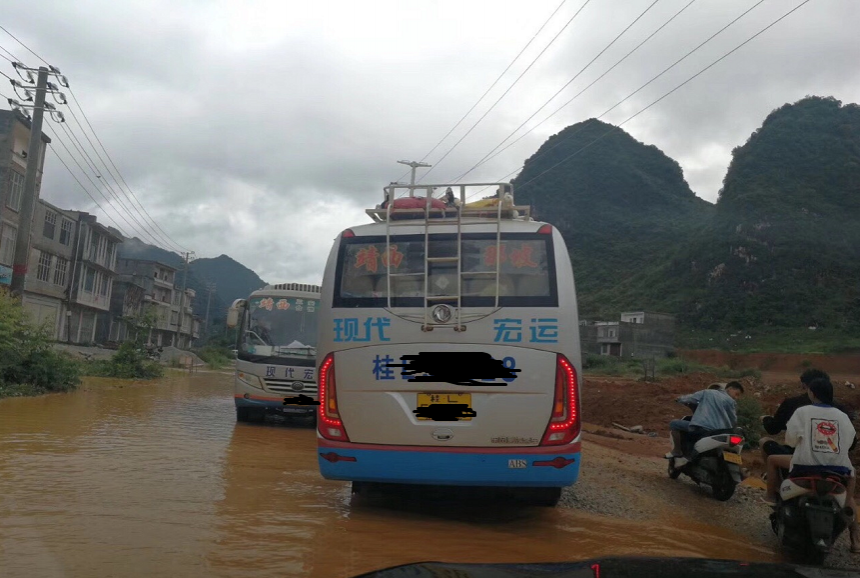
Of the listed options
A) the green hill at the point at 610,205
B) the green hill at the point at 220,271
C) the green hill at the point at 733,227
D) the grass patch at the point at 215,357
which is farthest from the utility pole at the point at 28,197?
the green hill at the point at 220,271

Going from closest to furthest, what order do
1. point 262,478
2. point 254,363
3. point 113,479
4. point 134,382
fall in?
point 113,479
point 262,478
point 254,363
point 134,382

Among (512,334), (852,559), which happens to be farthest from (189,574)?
(852,559)

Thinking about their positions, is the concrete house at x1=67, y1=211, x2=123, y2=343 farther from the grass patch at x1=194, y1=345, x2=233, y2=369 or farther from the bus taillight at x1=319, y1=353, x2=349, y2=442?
the bus taillight at x1=319, y1=353, x2=349, y2=442

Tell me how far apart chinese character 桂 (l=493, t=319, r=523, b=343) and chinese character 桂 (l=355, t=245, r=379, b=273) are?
47.3 inches

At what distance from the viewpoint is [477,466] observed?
570cm

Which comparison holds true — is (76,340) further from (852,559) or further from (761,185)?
(761,185)

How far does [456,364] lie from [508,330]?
0.51 metres

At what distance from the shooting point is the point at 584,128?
110562mm

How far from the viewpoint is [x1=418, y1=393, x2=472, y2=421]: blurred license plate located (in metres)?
5.77

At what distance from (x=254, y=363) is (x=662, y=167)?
102951 millimetres

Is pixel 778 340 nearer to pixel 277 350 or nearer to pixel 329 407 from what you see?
pixel 277 350

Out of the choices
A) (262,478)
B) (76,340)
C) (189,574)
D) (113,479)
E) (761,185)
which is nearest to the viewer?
(189,574)

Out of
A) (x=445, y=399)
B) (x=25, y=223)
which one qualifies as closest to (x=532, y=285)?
(x=445, y=399)

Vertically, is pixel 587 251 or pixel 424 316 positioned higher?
pixel 587 251
